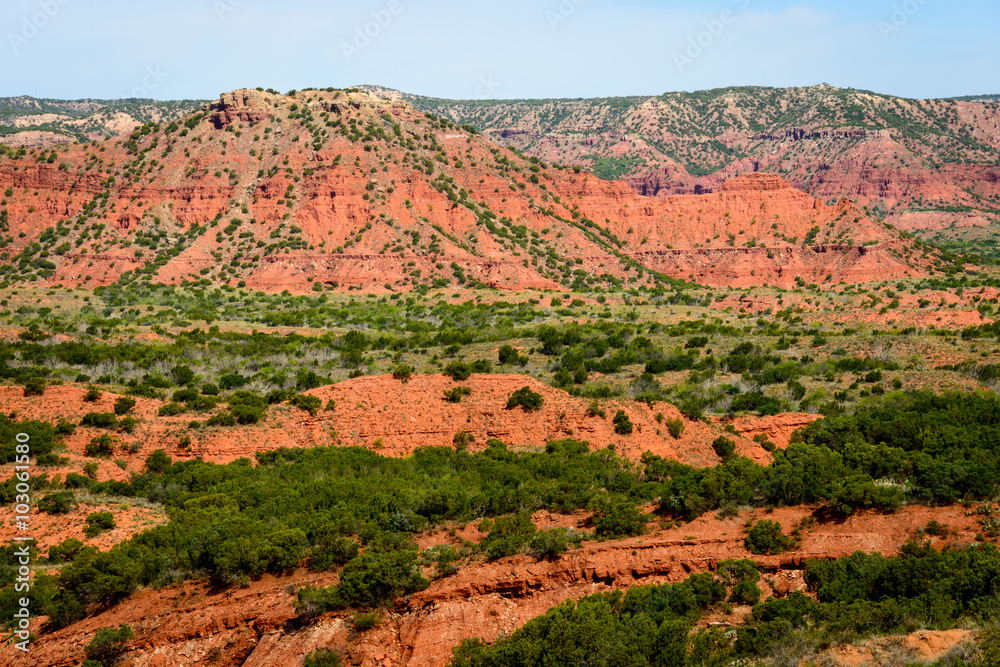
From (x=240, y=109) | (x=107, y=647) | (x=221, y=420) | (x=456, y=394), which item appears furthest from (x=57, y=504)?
(x=240, y=109)

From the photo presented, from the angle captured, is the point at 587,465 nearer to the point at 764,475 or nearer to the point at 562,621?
the point at 764,475

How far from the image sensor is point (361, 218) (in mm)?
84000

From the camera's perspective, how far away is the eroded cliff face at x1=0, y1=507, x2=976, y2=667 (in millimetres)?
14211

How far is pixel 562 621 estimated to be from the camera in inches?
501

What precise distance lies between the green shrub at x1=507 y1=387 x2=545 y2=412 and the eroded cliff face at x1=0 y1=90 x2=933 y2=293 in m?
47.7

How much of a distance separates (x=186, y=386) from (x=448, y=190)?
5940 cm

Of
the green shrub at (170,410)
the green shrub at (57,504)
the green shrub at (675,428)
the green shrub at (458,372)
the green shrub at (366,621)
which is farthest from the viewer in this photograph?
the green shrub at (458,372)

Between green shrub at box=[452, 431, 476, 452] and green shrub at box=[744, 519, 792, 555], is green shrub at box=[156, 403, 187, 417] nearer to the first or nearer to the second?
green shrub at box=[452, 431, 476, 452]

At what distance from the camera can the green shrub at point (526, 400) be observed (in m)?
30.0

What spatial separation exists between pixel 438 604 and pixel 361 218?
239ft

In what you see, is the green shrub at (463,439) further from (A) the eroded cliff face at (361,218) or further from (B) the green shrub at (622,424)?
(A) the eroded cliff face at (361,218)

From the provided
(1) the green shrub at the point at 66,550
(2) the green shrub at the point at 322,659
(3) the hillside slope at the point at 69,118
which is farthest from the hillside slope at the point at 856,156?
(2) the green shrub at the point at 322,659

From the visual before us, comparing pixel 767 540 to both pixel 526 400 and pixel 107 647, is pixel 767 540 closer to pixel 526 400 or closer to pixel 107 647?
pixel 107 647

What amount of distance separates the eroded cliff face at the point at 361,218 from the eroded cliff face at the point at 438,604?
61767mm
